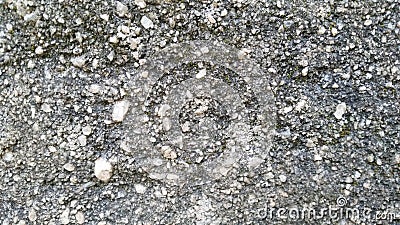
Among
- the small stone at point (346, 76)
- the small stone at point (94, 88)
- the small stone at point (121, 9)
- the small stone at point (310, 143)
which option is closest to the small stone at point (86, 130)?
the small stone at point (94, 88)

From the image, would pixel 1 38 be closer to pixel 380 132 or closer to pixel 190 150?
pixel 190 150

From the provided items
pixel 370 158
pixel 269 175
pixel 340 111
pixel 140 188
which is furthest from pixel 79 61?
pixel 370 158

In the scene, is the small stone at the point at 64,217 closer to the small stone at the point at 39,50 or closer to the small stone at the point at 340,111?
the small stone at the point at 39,50

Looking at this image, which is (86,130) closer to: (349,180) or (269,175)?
(269,175)

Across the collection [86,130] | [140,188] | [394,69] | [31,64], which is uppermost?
[394,69]

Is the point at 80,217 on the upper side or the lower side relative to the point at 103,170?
lower

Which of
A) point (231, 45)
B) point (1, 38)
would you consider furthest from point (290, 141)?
point (1, 38)
